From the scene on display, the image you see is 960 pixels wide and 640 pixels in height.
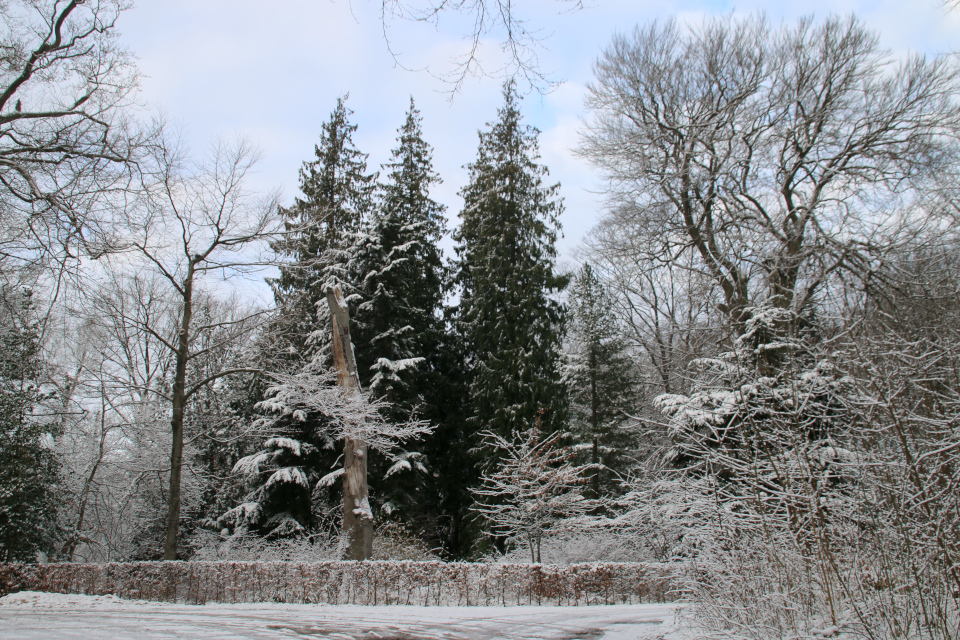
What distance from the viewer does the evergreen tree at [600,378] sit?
20688 mm

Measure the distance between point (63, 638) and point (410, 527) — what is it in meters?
11.4

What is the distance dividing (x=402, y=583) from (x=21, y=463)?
448 inches

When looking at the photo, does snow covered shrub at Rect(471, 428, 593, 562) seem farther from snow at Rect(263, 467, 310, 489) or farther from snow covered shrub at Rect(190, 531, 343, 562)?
snow at Rect(263, 467, 310, 489)

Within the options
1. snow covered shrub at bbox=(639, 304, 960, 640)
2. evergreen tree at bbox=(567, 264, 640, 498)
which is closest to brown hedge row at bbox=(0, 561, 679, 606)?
snow covered shrub at bbox=(639, 304, 960, 640)

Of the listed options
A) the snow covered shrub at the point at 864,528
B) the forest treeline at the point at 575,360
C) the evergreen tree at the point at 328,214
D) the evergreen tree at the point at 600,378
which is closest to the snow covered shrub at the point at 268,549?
the forest treeline at the point at 575,360

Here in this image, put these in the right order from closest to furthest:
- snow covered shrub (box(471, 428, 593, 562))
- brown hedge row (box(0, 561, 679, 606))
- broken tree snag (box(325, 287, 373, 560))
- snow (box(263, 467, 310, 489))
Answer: brown hedge row (box(0, 561, 679, 606)), broken tree snag (box(325, 287, 373, 560)), snow covered shrub (box(471, 428, 593, 562)), snow (box(263, 467, 310, 489))

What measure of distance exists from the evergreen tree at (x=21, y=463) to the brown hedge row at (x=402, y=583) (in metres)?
6.34

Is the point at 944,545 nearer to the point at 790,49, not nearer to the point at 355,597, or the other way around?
the point at 355,597

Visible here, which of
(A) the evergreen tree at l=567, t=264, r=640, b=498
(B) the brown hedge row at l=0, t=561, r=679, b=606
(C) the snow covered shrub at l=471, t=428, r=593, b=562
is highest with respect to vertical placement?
(A) the evergreen tree at l=567, t=264, r=640, b=498

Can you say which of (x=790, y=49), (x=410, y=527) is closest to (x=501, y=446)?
(x=410, y=527)

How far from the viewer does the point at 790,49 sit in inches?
471

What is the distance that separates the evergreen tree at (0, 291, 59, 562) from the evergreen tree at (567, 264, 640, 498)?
53.3ft

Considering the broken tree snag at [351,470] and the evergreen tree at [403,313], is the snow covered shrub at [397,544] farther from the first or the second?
the broken tree snag at [351,470]

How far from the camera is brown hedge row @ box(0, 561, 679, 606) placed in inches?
403
